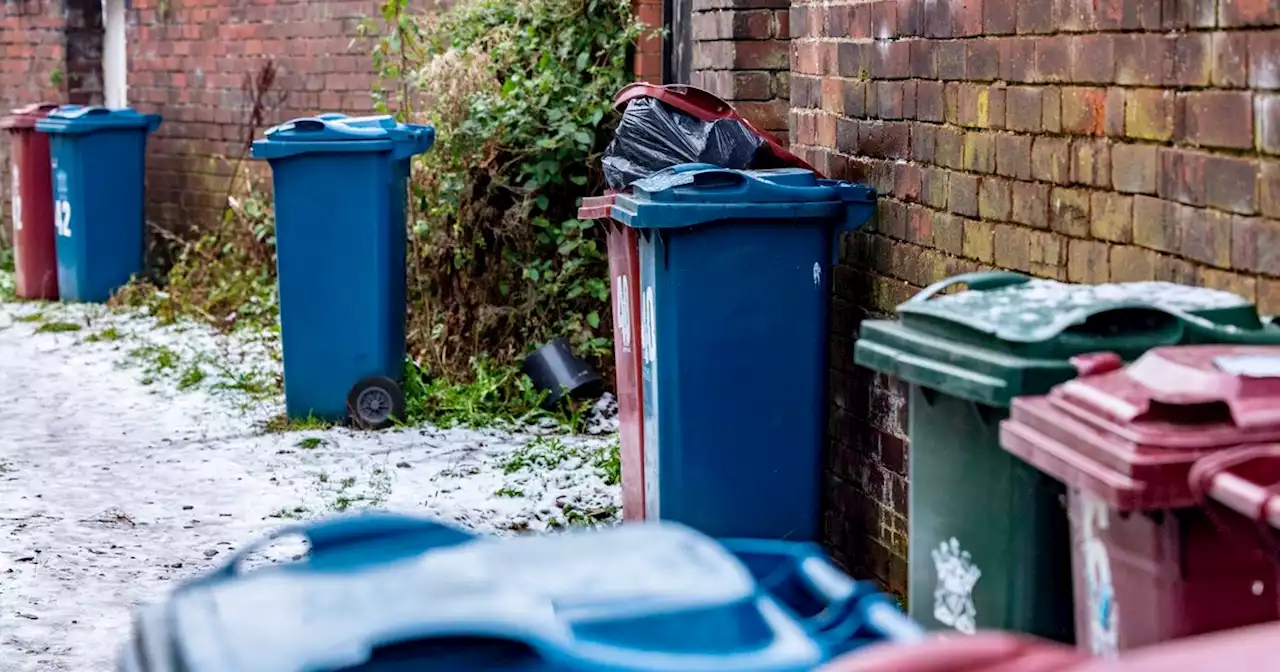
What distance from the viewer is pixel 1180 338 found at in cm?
286

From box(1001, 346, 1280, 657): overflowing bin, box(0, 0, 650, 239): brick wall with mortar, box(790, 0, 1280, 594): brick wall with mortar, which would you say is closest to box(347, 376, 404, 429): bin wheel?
box(790, 0, 1280, 594): brick wall with mortar

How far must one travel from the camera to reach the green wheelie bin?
2.83m

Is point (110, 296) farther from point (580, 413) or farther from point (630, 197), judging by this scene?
point (630, 197)

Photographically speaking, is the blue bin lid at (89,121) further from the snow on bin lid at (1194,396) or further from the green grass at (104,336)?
the snow on bin lid at (1194,396)

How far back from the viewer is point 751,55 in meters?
6.19

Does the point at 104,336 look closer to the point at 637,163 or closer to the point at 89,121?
the point at 89,121

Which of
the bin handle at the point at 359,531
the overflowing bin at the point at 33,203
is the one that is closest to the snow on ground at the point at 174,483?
the bin handle at the point at 359,531

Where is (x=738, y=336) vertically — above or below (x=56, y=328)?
above

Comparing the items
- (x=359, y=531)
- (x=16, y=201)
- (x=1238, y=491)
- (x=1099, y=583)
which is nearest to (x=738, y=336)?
(x=1099, y=583)

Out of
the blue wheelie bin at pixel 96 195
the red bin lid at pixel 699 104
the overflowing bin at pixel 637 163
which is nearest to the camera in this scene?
the overflowing bin at pixel 637 163

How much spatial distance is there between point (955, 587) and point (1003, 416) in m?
0.35

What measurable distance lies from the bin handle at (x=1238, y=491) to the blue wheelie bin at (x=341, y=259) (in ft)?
16.0

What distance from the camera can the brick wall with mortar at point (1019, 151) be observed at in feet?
10.7

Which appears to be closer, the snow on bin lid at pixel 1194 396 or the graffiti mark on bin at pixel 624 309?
the snow on bin lid at pixel 1194 396
